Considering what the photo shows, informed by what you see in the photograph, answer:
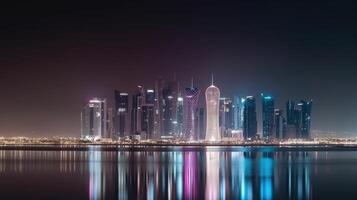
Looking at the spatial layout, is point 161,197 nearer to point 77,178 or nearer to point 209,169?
point 77,178

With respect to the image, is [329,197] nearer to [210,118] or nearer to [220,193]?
[220,193]

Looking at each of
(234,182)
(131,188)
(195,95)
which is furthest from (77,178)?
(195,95)

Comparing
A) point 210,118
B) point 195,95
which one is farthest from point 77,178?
point 195,95

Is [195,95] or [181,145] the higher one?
[195,95]

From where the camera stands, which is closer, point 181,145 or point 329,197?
point 329,197

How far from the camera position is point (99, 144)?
137m

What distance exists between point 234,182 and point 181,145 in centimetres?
9930

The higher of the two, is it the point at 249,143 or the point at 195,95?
the point at 195,95

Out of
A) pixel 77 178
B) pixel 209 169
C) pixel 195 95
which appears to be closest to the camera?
pixel 77 178

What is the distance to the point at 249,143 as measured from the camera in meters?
140

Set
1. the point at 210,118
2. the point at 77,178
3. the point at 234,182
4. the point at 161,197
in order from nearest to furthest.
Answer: the point at 161,197 < the point at 234,182 < the point at 77,178 < the point at 210,118

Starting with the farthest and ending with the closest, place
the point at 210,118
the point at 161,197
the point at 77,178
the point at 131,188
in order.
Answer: the point at 210,118, the point at 77,178, the point at 131,188, the point at 161,197

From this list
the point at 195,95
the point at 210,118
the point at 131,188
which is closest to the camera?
the point at 131,188

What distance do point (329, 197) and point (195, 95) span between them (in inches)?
4257
